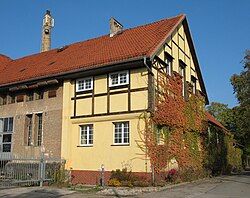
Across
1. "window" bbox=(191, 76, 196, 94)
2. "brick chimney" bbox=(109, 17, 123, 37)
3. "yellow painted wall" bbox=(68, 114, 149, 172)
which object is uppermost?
"brick chimney" bbox=(109, 17, 123, 37)

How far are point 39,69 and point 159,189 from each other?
40.6 feet

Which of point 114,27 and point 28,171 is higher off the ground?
point 114,27

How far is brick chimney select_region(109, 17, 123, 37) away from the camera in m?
26.3

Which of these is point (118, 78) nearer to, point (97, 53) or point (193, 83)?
point (97, 53)

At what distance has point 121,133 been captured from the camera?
19875mm

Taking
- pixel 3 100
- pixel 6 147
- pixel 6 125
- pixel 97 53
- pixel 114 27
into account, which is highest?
pixel 114 27

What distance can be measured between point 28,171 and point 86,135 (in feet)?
12.9

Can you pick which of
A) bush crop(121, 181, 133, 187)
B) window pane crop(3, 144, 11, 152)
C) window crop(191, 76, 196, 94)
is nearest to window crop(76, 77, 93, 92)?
bush crop(121, 181, 133, 187)

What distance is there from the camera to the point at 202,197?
14117 mm

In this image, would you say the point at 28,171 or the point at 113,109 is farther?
the point at 113,109

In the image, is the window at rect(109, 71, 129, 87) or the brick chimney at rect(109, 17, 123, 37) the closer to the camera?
the window at rect(109, 71, 129, 87)

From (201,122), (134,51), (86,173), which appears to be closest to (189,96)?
(201,122)

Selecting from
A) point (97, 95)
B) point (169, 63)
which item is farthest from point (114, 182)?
point (169, 63)

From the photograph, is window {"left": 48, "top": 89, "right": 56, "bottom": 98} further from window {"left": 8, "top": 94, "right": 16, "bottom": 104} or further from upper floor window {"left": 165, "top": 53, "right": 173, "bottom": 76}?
upper floor window {"left": 165, "top": 53, "right": 173, "bottom": 76}
